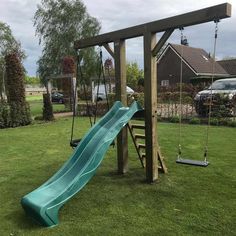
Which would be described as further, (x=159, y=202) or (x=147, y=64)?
(x=147, y=64)

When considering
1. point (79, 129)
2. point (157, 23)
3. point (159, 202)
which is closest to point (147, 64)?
point (157, 23)

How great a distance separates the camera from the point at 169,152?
7.20 meters

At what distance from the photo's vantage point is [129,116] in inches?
191

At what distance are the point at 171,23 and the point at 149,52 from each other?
56cm

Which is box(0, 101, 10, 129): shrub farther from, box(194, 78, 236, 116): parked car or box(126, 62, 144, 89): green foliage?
box(126, 62, 144, 89): green foliage

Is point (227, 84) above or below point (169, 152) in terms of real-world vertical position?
above

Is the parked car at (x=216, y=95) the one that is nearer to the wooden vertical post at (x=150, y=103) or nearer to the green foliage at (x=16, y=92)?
the wooden vertical post at (x=150, y=103)

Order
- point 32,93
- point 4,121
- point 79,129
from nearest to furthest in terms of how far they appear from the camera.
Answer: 1. point 79,129
2. point 4,121
3. point 32,93

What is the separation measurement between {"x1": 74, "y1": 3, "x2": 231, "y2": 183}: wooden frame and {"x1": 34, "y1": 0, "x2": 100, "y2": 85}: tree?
25996mm

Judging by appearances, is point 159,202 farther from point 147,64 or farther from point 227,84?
point 227,84

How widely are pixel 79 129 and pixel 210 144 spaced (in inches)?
198

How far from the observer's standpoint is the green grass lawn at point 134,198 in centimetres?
361

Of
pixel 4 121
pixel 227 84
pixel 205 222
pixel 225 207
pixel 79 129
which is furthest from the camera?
pixel 227 84

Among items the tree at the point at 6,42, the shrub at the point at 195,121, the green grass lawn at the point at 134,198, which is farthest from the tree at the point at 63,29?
the green grass lawn at the point at 134,198
